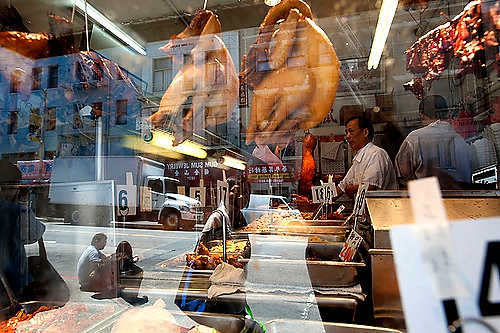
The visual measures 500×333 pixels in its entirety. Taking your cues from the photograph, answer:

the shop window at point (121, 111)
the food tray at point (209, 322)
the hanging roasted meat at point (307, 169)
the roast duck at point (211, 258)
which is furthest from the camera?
the hanging roasted meat at point (307, 169)

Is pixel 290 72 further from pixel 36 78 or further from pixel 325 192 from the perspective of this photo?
pixel 325 192

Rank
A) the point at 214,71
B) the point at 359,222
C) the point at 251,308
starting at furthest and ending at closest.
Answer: the point at 214,71
the point at 359,222
the point at 251,308

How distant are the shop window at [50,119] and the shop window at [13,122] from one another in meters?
0.25

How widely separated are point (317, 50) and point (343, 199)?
364cm

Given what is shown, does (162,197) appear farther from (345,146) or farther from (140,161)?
(345,146)

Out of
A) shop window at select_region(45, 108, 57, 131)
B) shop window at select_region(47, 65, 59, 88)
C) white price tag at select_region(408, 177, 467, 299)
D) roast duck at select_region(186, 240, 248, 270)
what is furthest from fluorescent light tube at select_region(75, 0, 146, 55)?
white price tag at select_region(408, 177, 467, 299)

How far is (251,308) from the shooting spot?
1.62m

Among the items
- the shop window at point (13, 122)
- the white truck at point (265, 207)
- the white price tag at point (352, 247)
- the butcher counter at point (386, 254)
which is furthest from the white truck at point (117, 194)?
the butcher counter at point (386, 254)

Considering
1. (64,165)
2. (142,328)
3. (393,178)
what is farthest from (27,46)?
(393,178)

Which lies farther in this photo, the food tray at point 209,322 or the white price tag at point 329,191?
the white price tag at point 329,191

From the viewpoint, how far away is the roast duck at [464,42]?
2.24 m

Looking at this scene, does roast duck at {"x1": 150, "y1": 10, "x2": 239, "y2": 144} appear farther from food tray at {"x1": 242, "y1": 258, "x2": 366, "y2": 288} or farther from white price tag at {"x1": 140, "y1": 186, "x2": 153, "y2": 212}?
white price tag at {"x1": 140, "y1": 186, "x2": 153, "y2": 212}

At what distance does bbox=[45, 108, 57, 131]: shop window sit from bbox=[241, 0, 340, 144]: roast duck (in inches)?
80.1

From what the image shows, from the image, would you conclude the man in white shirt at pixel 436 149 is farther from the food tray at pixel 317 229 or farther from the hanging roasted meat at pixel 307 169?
the hanging roasted meat at pixel 307 169
